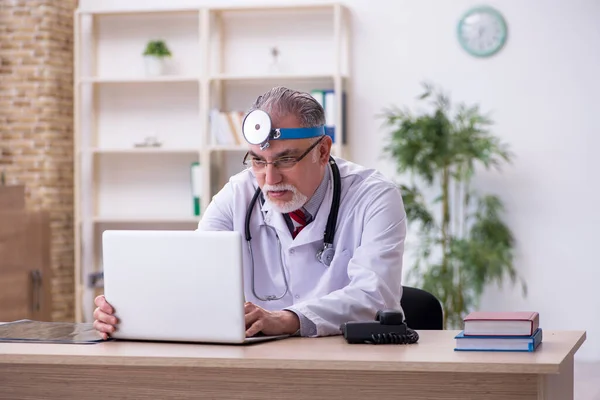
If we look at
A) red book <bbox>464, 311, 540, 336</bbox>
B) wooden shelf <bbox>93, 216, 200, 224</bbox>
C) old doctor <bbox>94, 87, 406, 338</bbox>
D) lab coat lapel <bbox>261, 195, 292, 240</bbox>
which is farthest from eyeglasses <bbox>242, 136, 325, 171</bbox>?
wooden shelf <bbox>93, 216, 200, 224</bbox>

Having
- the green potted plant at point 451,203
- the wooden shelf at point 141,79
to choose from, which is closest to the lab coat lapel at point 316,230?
the green potted plant at point 451,203

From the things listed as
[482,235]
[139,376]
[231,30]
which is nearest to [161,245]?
[139,376]

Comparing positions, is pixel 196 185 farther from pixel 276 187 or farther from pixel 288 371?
pixel 288 371

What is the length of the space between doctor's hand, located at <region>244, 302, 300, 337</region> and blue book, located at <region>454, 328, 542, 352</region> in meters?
0.47

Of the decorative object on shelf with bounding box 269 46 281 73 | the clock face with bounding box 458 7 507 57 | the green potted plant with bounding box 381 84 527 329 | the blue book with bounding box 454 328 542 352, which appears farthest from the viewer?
the decorative object on shelf with bounding box 269 46 281 73

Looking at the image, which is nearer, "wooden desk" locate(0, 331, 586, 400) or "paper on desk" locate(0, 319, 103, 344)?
"wooden desk" locate(0, 331, 586, 400)

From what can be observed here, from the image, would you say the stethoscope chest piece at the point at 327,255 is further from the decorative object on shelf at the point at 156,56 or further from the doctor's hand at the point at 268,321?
the decorative object on shelf at the point at 156,56

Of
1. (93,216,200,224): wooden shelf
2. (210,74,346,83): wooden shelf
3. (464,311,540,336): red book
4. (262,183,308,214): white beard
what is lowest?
(464,311,540,336): red book

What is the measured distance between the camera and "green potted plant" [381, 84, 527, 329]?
18.2 ft

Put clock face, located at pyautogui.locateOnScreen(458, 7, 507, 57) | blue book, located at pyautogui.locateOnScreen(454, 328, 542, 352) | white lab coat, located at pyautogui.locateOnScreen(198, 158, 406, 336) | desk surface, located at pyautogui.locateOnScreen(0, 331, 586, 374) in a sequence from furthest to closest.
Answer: clock face, located at pyautogui.locateOnScreen(458, 7, 507, 57) → white lab coat, located at pyautogui.locateOnScreen(198, 158, 406, 336) → blue book, located at pyautogui.locateOnScreen(454, 328, 542, 352) → desk surface, located at pyautogui.locateOnScreen(0, 331, 586, 374)

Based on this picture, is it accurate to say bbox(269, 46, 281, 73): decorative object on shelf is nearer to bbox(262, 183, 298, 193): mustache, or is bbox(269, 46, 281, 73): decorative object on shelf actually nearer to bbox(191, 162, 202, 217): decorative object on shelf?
bbox(191, 162, 202, 217): decorative object on shelf

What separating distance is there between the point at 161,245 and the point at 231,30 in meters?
4.27

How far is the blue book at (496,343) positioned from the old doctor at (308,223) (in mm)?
428

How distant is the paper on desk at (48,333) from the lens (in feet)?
7.96
